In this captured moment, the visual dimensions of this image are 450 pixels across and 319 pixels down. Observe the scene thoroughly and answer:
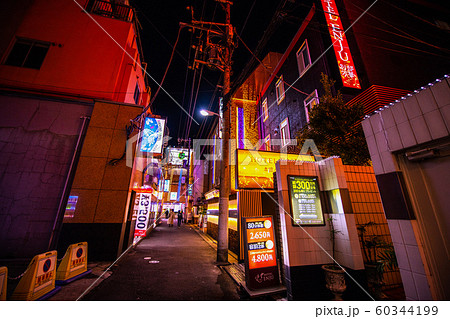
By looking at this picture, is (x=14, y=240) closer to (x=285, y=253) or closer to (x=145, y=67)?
(x=285, y=253)

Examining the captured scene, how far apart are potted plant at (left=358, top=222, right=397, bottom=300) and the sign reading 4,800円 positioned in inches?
98.6

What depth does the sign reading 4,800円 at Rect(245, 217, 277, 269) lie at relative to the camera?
5.25 meters

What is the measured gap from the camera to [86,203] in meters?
8.13

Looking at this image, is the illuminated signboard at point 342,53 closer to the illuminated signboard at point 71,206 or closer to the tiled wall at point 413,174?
the tiled wall at point 413,174

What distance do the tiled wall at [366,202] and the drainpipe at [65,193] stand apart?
1222cm

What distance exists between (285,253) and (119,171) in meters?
8.56

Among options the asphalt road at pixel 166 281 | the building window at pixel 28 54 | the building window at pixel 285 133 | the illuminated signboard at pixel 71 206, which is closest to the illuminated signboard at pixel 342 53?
the building window at pixel 285 133

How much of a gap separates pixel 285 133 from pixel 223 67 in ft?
21.9

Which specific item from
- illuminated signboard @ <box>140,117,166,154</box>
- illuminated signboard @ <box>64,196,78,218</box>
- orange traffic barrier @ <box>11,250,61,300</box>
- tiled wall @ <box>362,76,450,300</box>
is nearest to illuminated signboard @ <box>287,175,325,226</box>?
tiled wall @ <box>362,76,450,300</box>

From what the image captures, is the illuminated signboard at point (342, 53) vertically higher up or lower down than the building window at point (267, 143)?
higher up

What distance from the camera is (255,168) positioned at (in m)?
9.42

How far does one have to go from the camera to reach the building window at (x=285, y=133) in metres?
12.9

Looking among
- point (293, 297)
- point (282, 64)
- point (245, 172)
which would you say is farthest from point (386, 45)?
point (293, 297)

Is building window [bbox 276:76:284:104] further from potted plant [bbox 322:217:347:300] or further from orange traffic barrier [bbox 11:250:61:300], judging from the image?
orange traffic barrier [bbox 11:250:61:300]
